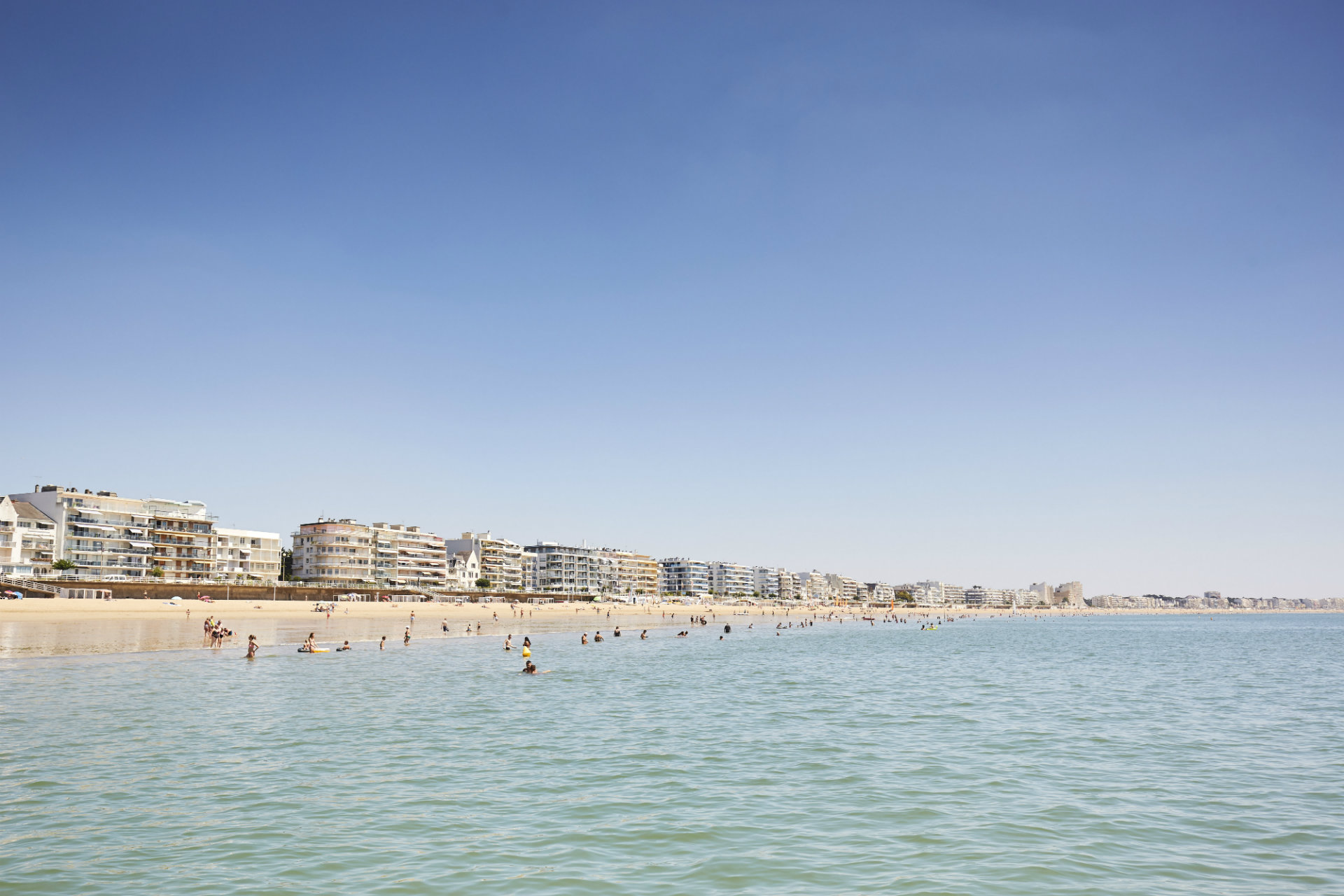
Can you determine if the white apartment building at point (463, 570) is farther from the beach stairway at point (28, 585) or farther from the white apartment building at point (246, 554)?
the beach stairway at point (28, 585)

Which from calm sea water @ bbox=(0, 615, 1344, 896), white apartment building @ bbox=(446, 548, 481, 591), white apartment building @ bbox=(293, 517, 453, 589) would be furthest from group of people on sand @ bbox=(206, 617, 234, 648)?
white apartment building @ bbox=(446, 548, 481, 591)

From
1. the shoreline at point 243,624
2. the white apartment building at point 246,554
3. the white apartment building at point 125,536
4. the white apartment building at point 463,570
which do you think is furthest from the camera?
the white apartment building at point 463,570

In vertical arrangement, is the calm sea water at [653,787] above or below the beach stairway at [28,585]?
below

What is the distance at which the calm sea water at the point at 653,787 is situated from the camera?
12.9 metres

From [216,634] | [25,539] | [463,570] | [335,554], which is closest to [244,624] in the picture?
[216,634]

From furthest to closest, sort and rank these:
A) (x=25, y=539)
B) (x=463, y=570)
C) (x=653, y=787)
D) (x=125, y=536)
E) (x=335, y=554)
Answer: (x=463, y=570)
(x=335, y=554)
(x=125, y=536)
(x=25, y=539)
(x=653, y=787)

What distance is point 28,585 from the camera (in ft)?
291

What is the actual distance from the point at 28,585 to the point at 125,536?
3673 centimetres

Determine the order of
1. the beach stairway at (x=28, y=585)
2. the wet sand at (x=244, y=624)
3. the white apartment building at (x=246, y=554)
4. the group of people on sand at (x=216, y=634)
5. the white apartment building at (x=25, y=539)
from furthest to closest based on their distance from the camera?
1. the white apartment building at (x=246, y=554)
2. the white apartment building at (x=25, y=539)
3. the beach stairway at (x=28, y=585)
4. the wet sand at (x=244, y=624)
5. the group of people on sand at (x=216, y=634)

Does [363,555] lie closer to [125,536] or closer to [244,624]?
[125,536]

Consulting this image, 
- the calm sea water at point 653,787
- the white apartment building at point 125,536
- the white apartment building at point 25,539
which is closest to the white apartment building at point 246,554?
the white apartment building at point 125,536

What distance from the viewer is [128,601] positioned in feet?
282

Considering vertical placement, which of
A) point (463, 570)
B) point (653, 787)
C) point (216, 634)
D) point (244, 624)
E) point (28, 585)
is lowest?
point (244, 624)

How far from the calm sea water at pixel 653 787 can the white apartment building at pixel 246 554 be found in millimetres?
110128
